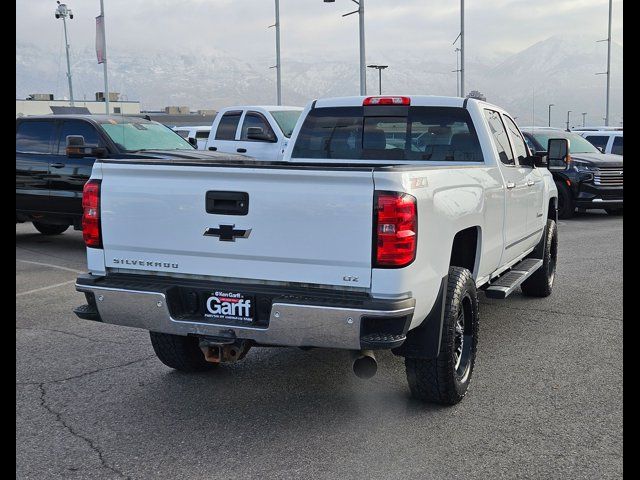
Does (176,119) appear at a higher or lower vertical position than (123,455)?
higher

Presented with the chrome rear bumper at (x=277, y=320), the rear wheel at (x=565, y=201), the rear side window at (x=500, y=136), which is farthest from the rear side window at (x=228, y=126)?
the chrome rear bumper at (x=277, y=320)

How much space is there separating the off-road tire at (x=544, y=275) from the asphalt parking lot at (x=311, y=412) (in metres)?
0.89

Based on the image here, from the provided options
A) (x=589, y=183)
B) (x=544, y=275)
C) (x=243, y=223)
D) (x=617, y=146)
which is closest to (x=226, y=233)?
(x=243, y=223)

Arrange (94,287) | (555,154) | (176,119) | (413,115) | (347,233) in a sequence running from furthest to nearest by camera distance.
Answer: (176,119), (555,154), (413,115), (94,287), (347,233)

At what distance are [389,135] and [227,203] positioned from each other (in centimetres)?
230

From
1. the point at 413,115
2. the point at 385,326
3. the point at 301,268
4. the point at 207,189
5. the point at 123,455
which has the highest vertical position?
the point at 413,115

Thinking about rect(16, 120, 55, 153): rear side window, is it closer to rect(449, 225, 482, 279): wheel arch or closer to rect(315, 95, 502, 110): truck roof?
rect(315, 95, 502, 110): truck roof

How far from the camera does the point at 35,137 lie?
11930mm

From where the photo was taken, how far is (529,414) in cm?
470

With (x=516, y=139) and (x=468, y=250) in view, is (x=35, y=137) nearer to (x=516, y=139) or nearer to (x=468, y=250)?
(x=516, y=139)

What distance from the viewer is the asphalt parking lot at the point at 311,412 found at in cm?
403

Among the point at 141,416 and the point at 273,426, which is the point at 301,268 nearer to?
the point at 273,426

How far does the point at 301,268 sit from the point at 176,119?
59320 millimetres

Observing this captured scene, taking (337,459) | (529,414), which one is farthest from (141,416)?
(529,414)
